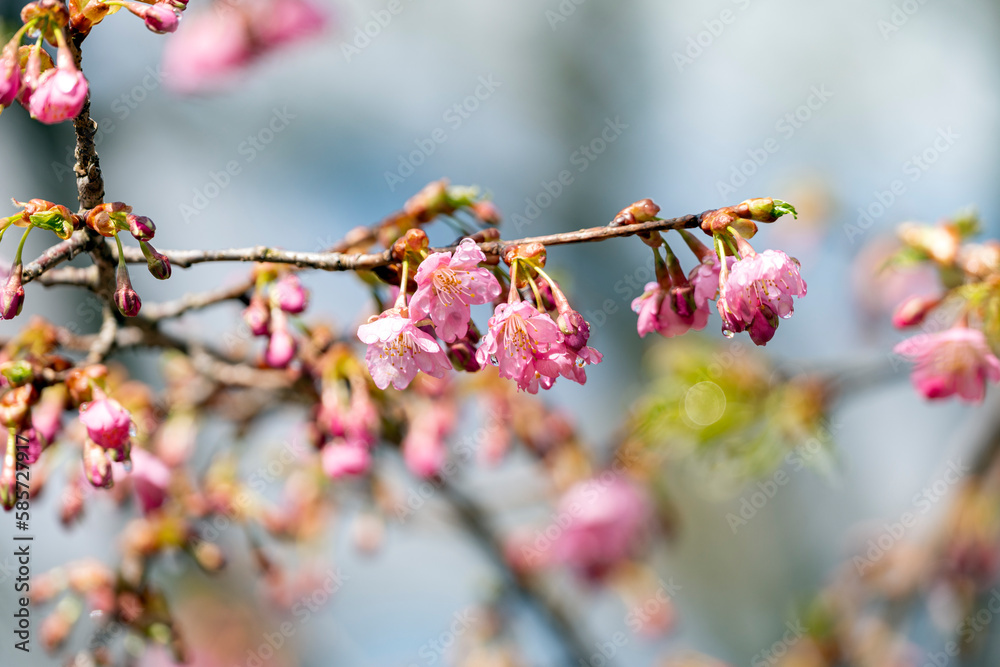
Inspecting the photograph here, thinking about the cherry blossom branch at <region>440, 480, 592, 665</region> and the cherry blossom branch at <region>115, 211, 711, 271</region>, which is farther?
the cherry blossom branch at <region>440, 480, 592, 665</region>

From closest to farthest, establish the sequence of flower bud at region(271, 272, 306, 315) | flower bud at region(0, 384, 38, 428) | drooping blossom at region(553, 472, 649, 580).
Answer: flower bud at region(0, 384, 38, 428)
flower bud at region(271, 272, 306, 315)
drooping blossom at region(553, 472, 649, 580)

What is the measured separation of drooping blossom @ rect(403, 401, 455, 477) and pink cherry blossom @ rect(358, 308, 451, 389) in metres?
1.01

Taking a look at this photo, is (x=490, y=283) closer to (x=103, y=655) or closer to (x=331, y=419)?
(x=331, y=419)

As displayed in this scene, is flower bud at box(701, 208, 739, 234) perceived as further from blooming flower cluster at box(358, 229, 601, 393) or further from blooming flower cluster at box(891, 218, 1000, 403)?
blooming flower cluster at box(891, 218, 1000, 403)

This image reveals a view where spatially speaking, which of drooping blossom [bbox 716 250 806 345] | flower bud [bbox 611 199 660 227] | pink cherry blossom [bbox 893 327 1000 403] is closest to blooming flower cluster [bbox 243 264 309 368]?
flower bud [bbox 611 199 660 227]

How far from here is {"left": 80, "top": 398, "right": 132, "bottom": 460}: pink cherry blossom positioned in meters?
1.02

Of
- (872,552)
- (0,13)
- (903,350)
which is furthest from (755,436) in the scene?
(0,13)

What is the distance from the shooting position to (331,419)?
1372 mm

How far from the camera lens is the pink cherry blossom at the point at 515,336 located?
2.74 feet

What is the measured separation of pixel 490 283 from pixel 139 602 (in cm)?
103

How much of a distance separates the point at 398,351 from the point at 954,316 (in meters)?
1.11

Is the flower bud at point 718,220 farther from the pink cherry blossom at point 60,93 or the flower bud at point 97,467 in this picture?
the flower bud at point 97,467

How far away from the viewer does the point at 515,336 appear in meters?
0.85

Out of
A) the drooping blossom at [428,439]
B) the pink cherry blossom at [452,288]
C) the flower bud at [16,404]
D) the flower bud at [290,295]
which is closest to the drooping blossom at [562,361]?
the pink cherry blossom at [452,288]
